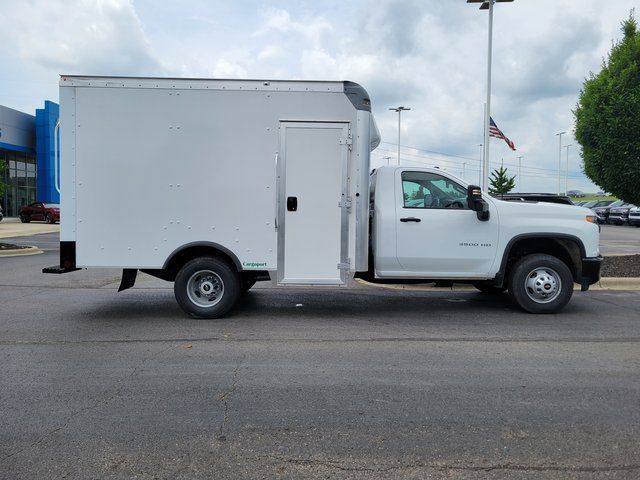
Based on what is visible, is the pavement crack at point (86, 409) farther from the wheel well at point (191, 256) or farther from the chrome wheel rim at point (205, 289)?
the wheel well at point (191, 256)

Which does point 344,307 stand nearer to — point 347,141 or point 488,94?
point 347,141

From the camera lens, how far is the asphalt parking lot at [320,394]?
3.47 m

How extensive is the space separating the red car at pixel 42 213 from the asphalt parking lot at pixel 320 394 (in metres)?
27.2

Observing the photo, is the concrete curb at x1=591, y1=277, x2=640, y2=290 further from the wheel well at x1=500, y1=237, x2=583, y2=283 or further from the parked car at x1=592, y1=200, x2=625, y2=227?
the parked car at x1=592, y1=200, x2=625, y2=227

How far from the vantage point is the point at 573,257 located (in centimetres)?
798

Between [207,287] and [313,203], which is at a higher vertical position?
[313,203]

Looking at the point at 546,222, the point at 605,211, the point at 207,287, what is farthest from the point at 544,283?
the point at 605,211

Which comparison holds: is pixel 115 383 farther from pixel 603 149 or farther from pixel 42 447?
pixel 603 149

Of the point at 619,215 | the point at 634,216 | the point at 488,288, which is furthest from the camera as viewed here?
the point at 619,215

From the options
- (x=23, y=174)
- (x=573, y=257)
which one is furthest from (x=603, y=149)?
(x=23, y=174)

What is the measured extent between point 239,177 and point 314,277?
5.41 ft

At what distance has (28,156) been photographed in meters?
41.9

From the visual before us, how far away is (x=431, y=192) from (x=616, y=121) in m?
6.18

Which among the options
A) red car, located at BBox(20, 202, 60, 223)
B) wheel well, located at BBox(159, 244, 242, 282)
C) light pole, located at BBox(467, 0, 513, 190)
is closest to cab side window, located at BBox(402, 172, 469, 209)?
wheel well, located at BBox(159, 244, 242, 282)
